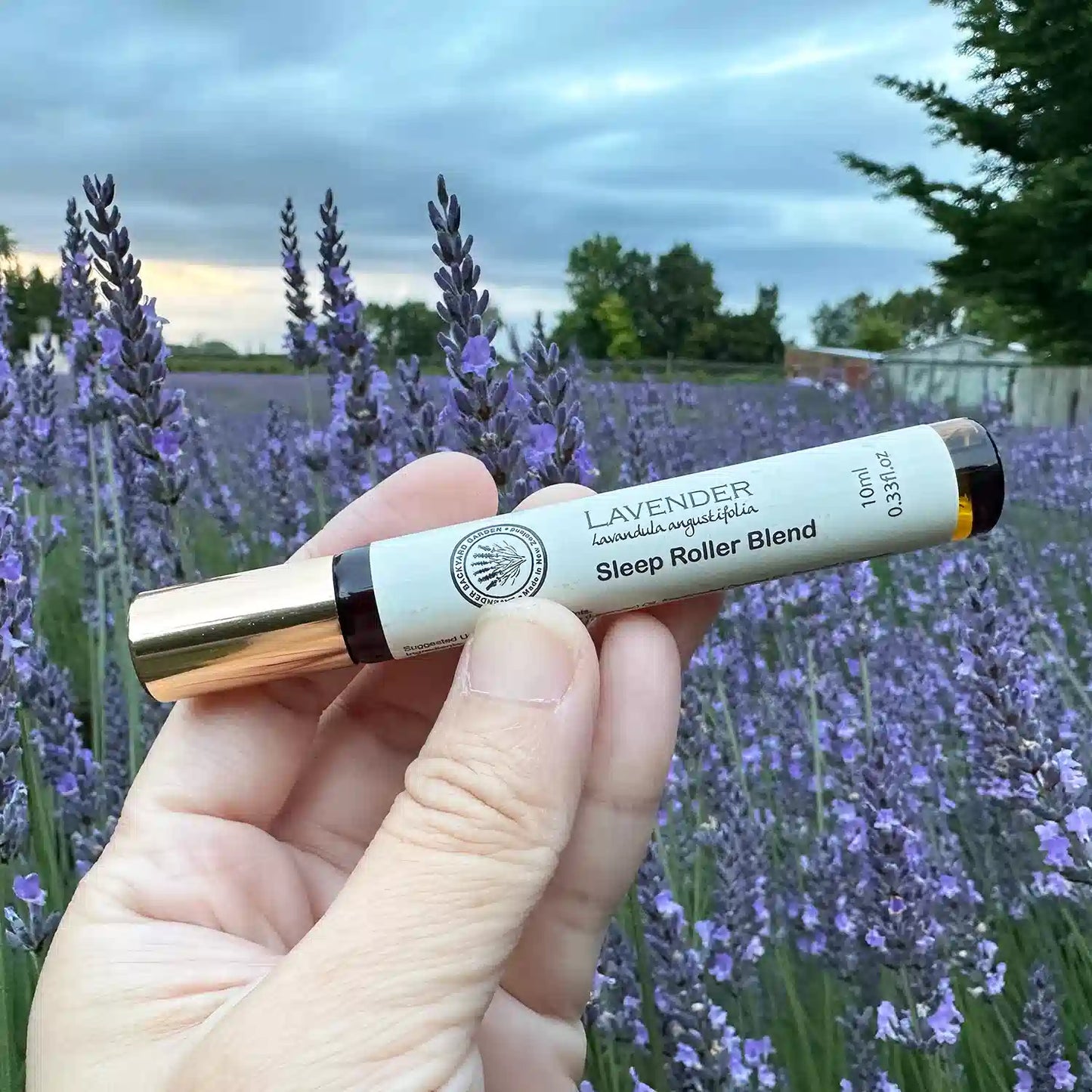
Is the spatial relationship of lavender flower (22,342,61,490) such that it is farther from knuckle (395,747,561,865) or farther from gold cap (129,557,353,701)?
knuckle (395,747,561,865)

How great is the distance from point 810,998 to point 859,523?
47.4 inches

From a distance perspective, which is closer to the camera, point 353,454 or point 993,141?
point 353,454

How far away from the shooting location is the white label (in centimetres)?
101

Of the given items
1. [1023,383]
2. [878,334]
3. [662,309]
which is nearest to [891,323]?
[878,334]

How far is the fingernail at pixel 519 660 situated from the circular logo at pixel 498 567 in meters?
0.06

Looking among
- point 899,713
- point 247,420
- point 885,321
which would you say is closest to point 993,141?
point 247,420

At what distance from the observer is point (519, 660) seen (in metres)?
0.91

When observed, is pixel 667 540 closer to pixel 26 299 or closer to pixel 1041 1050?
pixel 1041 1050

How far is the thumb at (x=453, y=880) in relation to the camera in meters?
0.75

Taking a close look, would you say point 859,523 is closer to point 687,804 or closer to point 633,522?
point 633,522

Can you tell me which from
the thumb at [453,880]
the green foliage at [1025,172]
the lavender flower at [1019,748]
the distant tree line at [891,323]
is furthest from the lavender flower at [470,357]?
the distant tree line at [891,323]

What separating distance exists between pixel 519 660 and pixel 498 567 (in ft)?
0.45

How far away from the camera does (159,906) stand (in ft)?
3.08

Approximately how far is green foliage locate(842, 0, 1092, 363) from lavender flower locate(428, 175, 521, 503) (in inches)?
451
